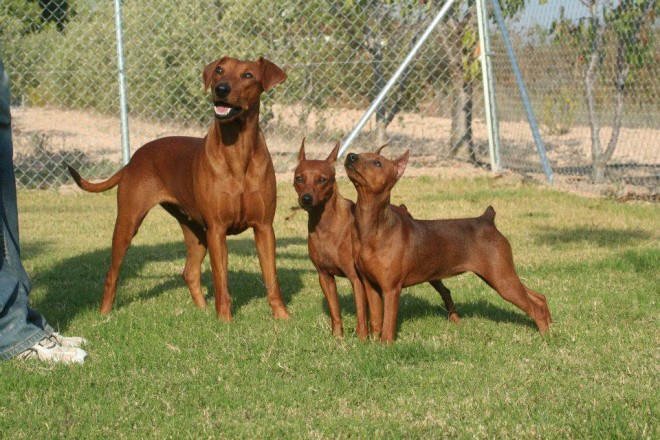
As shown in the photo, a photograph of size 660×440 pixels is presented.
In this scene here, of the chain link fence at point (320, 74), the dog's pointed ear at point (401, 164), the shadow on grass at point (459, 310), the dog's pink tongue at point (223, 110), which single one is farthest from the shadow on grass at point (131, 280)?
the chain link fence at point (320, 74)

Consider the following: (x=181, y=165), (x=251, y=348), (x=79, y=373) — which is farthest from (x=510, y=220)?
(x=79, y=373)

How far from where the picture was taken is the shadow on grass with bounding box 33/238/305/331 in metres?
6.91

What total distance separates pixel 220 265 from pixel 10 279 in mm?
1498

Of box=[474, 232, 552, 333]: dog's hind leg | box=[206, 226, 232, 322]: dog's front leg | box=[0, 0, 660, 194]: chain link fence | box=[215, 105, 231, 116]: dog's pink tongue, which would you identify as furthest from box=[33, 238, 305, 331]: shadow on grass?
box=[0, 0, 660, 194]: chain link fence

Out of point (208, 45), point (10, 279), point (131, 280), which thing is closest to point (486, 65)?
point (208, 45)

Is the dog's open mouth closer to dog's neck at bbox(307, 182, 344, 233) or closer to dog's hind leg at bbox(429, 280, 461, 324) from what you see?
dog's neck at bbox(307, 182, 344, 233)

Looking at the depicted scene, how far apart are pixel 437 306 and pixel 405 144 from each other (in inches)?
329

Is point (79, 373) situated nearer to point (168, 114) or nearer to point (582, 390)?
point (582, 390)

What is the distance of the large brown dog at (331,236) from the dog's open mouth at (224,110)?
1.81 ft

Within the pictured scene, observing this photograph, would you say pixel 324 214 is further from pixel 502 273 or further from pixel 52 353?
pixel 52 353

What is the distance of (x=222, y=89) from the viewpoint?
5812 mm

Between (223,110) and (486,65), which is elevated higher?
(223,110)

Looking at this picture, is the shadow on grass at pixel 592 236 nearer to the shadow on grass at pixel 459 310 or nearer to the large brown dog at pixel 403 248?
the shadow on grass at pixel 459 310

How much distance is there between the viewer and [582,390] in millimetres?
4578
